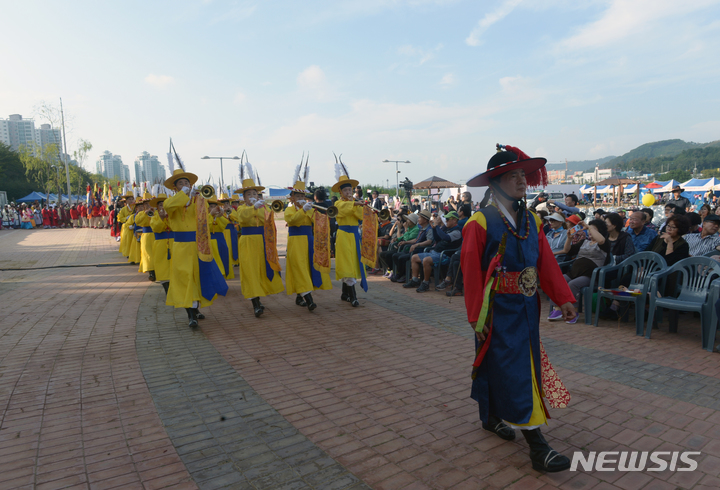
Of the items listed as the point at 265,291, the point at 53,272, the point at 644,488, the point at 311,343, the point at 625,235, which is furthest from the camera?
the point at 53,272

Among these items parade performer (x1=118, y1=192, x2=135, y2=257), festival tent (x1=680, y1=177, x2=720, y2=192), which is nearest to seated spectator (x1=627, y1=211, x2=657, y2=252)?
A: parade performer (x1=118, y1=192, x2=135, y2=257)

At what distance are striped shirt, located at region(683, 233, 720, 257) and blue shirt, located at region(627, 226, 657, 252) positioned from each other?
51 centimetres

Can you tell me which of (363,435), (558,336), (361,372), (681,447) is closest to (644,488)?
(681,447)

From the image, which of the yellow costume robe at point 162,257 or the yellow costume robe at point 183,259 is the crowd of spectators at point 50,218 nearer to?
the yellow costume robe at point 162,257

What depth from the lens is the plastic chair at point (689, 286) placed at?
5.33 metres

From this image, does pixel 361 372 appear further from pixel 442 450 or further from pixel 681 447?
pixel 681 447

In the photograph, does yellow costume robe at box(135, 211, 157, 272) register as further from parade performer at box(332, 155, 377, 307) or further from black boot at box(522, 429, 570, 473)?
black boot at box(522, 429, 570, 473)

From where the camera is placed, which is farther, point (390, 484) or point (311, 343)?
point (311, 343)

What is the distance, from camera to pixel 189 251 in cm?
670

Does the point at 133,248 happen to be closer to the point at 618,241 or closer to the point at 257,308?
the point at 257,308

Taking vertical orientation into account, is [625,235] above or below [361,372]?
above

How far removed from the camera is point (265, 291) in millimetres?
7660

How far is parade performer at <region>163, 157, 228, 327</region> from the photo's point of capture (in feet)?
21.7

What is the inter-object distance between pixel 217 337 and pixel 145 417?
7.94 feet
